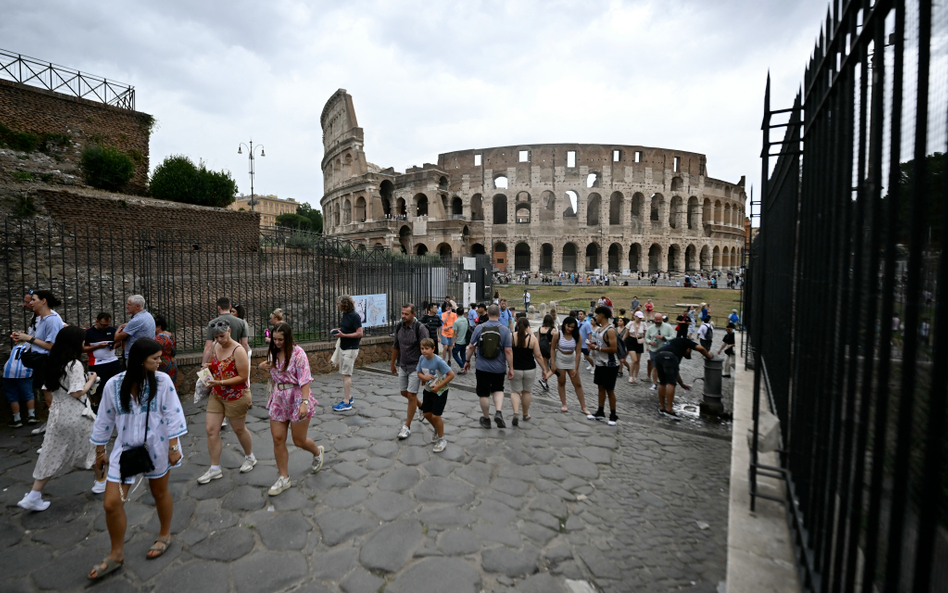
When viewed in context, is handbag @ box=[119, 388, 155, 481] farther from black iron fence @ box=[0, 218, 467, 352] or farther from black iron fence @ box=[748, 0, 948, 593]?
black iron fence @ box=[0, 218, 467, 352]

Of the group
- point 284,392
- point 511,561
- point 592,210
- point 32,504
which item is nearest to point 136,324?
point 32,504

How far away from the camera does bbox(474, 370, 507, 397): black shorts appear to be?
18.3 ft

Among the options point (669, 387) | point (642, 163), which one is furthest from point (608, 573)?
point (642, 163)

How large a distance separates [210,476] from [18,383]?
10.7ft

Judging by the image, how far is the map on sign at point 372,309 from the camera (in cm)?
936

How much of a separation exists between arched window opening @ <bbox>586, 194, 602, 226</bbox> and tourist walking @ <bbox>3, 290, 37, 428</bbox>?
1646 inches

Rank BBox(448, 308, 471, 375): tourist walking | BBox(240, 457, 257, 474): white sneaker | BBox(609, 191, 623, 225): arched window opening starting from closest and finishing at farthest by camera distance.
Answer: BBox(240, 457, 257, 474): white sneaker
BBox(448, 308, 471, 375): tourist walking
BBox(609, 191, 623, 225): arched window opening

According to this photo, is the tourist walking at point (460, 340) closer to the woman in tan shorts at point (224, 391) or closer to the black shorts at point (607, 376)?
the black shorts at point (607, 376)

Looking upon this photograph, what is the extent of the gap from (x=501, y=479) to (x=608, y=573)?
1.45m

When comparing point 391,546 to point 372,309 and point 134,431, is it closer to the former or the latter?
point 134,431

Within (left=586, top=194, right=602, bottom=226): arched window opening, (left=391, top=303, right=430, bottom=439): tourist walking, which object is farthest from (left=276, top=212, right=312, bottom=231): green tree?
(left=391, top=303, right=430, bottom=439): tourist walking

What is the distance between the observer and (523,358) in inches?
232

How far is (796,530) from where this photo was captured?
2314mm

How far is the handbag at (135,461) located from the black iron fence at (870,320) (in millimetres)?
3676
